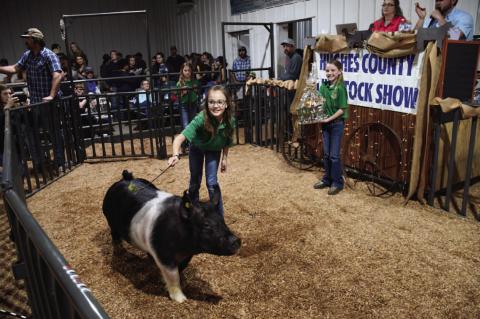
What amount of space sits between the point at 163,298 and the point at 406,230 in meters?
2.49

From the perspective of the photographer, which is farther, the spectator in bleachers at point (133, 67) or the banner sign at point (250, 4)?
the spectator in bleachers at point (133, 67)

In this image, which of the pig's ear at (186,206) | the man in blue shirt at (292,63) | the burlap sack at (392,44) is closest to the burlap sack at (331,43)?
the burlap sack at (392,44)

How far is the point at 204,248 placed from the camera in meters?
2.54

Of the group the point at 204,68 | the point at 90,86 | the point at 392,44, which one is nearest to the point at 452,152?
the point at 392,44

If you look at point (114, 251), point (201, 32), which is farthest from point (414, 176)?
point (201, 32)

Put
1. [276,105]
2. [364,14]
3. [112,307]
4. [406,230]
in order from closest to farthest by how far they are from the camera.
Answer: [112,307] → [406,230] → [276,105] → [364,14]

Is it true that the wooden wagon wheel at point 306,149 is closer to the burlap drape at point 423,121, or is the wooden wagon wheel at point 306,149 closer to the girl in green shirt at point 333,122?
the girl in green shirt at point 333,122

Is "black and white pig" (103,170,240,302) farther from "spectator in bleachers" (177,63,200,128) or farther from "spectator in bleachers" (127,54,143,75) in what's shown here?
"spectator in bleachers" (127,54,143,75)

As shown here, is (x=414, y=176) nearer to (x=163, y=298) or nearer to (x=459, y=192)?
(x=459, y=192)

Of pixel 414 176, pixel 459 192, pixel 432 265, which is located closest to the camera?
pixel 432 265

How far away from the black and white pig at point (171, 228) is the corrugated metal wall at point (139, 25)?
7.25 metres

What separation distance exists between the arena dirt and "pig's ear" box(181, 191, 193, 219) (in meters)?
0.72

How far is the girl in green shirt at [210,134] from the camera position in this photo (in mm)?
3346

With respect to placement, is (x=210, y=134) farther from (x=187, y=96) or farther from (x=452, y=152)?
(x=187, y=96)
